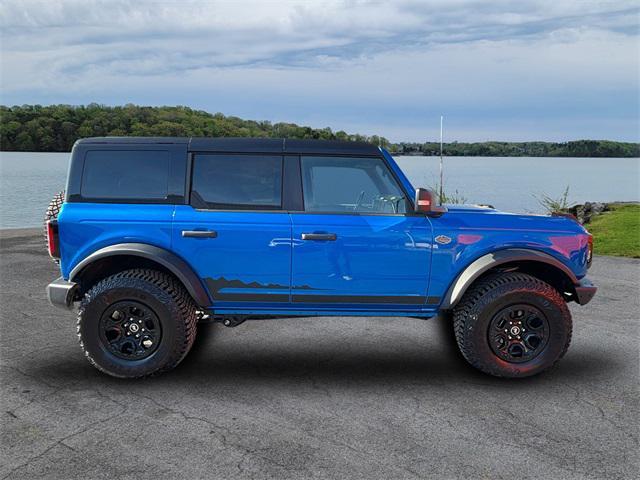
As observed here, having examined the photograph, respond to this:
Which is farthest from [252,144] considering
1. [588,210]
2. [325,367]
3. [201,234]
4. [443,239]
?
[588,210]

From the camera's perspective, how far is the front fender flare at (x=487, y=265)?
5176mm

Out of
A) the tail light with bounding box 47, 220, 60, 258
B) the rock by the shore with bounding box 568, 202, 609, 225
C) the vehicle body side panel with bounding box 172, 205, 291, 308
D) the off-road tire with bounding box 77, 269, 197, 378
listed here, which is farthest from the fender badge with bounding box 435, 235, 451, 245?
the rock by the shore with bounding box 568, 202, 609, 225

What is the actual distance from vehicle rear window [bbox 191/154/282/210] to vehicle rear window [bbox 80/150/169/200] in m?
0.28

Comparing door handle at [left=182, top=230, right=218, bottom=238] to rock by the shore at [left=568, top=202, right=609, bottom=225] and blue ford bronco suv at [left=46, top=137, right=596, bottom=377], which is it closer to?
blue ford bronco suv at [left=46, top=137, right=596, bottom=377]

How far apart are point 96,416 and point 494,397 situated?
2.87 m

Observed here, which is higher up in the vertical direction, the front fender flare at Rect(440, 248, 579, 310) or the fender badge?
the fender badge

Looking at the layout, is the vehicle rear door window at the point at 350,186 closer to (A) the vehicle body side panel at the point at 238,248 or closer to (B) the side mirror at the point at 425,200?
(B) the side mirror at the point at 425,200

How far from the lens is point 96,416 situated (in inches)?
171

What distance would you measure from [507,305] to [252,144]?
2.50 m

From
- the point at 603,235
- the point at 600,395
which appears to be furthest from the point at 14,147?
the point at 600,395

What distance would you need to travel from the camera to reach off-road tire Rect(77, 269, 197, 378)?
16.7 ft

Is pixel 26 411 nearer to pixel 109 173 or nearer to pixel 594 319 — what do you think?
pixel 109 173

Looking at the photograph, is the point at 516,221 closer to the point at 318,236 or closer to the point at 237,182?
the point at 318,236

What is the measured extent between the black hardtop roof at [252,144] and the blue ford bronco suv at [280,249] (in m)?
0.01
